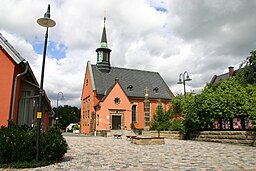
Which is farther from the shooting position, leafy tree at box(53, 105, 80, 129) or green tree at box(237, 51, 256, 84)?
leafy tree at box(53, 105, 80, 129)

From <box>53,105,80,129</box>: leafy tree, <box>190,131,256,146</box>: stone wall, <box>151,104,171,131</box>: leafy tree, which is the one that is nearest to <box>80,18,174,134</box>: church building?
<box>151,104,171,131</box>: leafy tree

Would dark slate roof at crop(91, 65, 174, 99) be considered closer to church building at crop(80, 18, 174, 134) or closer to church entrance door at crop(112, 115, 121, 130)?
church building at crop(80, 18, 174, 134)

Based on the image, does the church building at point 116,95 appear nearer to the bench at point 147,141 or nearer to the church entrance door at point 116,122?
the church entrance door at point 116,122

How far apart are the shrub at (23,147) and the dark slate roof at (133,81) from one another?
33.0 m

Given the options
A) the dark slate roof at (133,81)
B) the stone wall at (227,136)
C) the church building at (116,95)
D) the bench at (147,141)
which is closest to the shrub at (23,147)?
the bench at (147,141)

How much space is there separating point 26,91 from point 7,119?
271cm

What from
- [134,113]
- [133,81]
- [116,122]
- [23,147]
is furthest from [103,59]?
[23,147]

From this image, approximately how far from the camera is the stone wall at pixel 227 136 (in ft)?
51.8

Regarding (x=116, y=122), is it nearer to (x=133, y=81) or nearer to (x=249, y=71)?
(x=133, y=81)

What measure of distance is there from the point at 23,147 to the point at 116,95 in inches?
1265

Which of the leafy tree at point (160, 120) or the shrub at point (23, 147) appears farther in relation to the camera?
the leafy tree at point (160, 120)

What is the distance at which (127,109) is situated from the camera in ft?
135

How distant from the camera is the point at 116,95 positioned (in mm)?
40312

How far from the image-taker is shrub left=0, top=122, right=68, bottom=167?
8.06 metres
